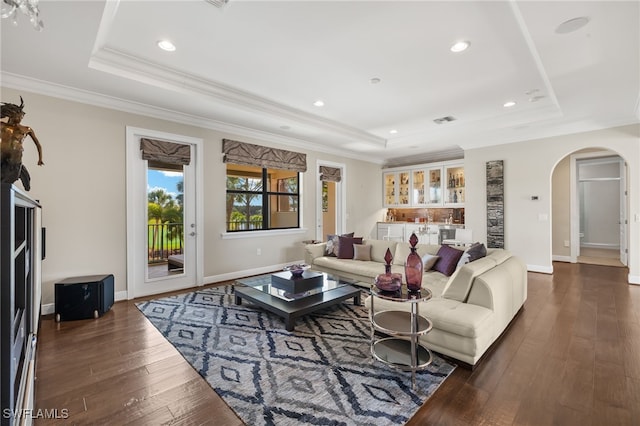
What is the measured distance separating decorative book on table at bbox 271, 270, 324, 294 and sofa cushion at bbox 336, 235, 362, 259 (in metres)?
1.21

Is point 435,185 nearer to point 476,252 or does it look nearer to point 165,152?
point 476,252

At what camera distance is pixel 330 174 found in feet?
22.1

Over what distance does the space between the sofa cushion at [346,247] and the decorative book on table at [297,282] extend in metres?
1.21

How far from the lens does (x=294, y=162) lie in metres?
5.96

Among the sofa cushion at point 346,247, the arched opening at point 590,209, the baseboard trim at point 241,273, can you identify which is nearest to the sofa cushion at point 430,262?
the sofa cushion at point 346,247

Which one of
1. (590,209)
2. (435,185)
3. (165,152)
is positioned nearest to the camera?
(165,152)

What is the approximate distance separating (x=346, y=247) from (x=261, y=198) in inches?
75.7

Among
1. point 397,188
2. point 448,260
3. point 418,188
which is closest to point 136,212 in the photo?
point 448,260

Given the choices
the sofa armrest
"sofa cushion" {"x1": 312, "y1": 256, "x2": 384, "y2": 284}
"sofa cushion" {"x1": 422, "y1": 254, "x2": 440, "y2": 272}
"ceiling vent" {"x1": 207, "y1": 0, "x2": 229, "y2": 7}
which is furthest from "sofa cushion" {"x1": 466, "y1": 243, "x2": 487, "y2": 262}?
"ceiling vent" {"x1": 207, "y1": 0, "x2": 229, "y2": 7}

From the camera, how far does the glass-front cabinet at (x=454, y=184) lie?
23.3ft

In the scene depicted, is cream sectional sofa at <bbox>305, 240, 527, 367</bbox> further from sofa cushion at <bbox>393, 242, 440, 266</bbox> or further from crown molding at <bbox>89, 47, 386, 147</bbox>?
crown molding at <bbox>89, 47, 386, 147</bbox>

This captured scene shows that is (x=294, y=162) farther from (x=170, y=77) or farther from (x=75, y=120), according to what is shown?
(x=75, y=120)

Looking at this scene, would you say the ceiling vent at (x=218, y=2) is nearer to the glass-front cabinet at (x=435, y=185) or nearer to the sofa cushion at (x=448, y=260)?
the sofa cushion at (x=448, y=260)

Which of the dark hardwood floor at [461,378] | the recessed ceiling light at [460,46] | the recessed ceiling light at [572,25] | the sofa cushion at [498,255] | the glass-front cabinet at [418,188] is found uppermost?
the recessed ceiling light at [460,46]
